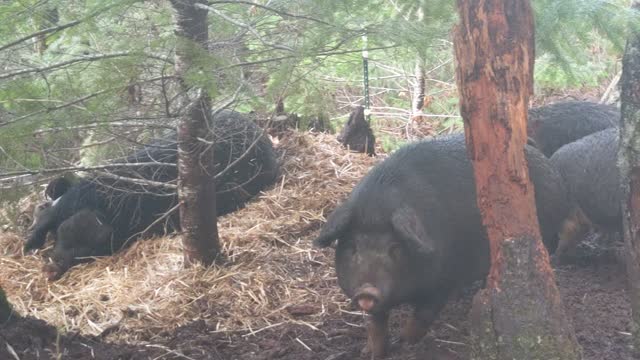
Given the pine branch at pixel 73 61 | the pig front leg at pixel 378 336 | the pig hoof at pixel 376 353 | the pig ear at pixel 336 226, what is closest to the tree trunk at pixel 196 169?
the pine branch at pixel 73 61

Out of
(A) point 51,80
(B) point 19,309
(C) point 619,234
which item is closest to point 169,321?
(B) point 19,309

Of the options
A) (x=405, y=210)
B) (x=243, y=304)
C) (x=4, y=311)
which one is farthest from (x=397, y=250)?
(x=4, y=311)

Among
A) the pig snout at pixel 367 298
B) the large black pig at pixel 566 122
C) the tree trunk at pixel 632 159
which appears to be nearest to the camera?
the tree trunk at pixel 632 159

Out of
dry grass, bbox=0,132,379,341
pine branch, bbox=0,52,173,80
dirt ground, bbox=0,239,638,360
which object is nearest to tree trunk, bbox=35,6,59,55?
pine branch, bbox=0,52,173,80

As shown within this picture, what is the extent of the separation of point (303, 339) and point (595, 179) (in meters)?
2.71

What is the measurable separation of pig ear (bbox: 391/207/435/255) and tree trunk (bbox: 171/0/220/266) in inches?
53.6

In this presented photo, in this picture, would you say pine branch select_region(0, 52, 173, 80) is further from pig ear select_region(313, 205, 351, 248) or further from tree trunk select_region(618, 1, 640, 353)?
tree trunk select_region(618, 1, 640, 353)

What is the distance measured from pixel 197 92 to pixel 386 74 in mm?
8594

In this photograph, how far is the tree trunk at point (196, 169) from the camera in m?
5.20

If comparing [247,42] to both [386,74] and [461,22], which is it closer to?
[461,22]

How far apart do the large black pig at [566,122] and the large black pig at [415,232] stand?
6.96 feet

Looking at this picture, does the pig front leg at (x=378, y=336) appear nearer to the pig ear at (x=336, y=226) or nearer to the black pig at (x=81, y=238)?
the pig ear at (x=336, y=226)

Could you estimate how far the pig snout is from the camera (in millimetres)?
4723

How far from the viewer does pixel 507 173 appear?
3715 mm
